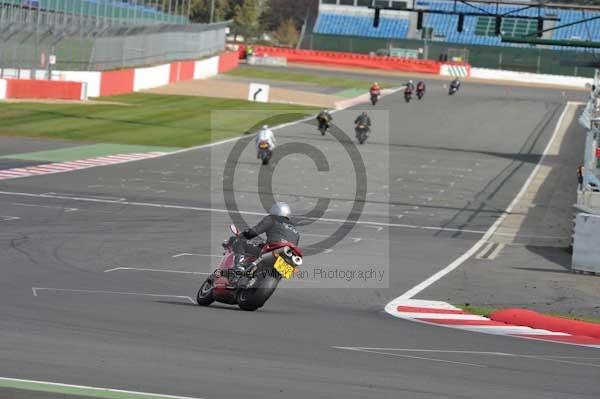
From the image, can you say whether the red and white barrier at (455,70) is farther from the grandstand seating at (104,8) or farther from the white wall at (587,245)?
the white wall at (587,245)

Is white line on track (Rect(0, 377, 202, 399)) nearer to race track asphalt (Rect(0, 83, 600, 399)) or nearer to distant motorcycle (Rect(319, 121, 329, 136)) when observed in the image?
race track asphalt (Rect(0, 83, 600, 399))

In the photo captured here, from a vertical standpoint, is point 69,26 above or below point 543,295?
above

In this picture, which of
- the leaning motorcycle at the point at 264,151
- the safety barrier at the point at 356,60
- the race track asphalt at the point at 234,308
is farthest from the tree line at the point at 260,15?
the race track asphalt at the point at 234,308

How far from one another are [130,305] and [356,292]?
16.4ft

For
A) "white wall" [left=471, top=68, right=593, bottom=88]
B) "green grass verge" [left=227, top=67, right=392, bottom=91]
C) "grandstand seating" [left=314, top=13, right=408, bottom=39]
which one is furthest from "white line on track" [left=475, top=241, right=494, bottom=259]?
→ "grandstand seating" [left=314, top=13, right=408, bottom=39]

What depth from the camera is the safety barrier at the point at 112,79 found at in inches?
2228

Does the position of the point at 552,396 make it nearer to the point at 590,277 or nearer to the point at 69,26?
the point at 590,277

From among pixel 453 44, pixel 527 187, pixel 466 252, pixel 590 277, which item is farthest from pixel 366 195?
pixel 453 44

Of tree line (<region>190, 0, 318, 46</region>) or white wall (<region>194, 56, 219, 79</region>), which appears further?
tree line (<region>190, 0, 318, 46</region>)

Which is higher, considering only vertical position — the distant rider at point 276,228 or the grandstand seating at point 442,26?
the grandstand seating at point 442,26

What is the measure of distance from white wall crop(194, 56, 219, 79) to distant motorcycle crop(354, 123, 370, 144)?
1452 inches

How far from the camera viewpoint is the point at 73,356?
33.2ft

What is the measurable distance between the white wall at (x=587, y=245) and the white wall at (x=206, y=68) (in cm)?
6721

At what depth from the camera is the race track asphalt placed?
10016mm
